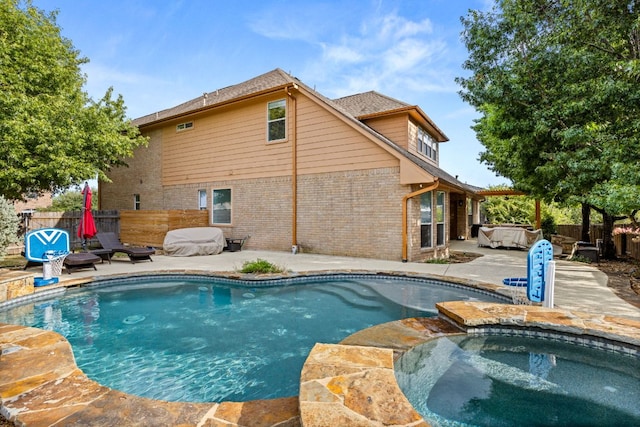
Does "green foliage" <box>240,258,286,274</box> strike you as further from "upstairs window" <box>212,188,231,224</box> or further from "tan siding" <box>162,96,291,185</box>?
"upstairs window" <box>212,188,231,224</box>

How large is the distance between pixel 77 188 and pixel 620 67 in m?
16.8

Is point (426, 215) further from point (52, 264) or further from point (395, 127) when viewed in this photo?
point (52, 264)

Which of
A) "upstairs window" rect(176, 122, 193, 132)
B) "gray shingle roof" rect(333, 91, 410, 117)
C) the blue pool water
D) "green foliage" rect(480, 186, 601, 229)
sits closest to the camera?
the blue pool water

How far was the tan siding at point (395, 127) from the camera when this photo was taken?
1152cm

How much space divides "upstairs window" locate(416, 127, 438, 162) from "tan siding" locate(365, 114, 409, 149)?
1341 millimetres

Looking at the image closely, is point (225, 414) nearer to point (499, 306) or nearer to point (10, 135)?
point (499, 306)

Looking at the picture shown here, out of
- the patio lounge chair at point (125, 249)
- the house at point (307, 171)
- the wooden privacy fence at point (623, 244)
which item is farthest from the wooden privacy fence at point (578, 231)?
the patio lounge chair at point (125, 249)

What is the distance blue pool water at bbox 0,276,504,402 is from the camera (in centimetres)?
329

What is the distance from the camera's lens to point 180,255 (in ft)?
35.8

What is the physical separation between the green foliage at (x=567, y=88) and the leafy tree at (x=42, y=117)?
42.7ft

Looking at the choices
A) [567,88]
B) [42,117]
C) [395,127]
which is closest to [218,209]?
[42,117]

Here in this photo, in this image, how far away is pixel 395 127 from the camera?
38.3ft

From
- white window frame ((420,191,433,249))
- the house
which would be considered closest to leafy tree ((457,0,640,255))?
the house

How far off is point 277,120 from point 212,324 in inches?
341
